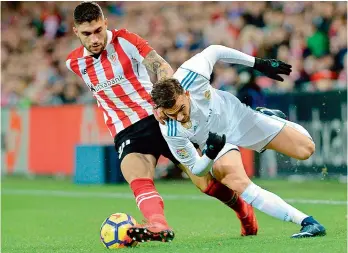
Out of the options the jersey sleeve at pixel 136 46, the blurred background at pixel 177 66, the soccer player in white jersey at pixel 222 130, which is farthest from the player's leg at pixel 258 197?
the blurred background at pixel 177 66

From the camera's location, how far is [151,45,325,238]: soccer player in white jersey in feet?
23.0

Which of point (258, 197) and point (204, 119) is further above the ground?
point (204, 119)

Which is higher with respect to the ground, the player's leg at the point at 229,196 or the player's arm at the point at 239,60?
the player's arm at the point at 239,60

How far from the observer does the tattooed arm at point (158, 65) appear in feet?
25.0

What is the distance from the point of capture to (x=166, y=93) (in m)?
6.91

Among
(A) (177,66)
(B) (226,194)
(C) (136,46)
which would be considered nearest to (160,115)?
(C) (136,46)

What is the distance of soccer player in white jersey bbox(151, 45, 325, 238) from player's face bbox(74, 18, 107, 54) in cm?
76

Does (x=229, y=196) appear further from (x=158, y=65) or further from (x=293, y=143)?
(x=158, y=65)

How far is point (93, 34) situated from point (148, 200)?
4.94ft

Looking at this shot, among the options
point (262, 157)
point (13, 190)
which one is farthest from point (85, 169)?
point (262, 157)

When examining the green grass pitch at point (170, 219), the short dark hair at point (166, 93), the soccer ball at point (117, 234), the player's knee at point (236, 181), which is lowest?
the green grass pitch at point (170, 219)

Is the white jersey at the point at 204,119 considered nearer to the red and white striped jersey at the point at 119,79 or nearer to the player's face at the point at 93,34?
the red and white striped jersey at the point at 119,79

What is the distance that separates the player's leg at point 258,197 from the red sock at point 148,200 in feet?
1.83

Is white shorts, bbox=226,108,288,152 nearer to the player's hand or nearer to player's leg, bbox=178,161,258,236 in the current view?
player's leg, bbox=178,161,258,236
